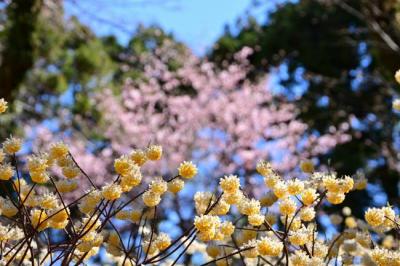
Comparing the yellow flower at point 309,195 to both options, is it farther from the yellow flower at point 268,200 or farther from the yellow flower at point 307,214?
the yellow flower at point 268,200

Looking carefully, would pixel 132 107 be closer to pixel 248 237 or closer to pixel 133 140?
pixel 133 140

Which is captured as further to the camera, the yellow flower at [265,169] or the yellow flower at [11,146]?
the yellow flower at [265,169]

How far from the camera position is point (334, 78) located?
9.73 m

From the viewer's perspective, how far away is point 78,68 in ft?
30.3

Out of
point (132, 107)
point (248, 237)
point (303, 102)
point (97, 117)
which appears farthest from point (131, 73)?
point (248, 237)

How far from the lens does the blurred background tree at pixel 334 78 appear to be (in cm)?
912

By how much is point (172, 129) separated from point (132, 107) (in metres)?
0.96

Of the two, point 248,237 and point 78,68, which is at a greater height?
point 78,68

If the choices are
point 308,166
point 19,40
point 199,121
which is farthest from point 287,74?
point 308,166

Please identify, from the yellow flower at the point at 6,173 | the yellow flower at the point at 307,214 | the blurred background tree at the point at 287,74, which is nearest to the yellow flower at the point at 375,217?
the yellow flower at the point at 307,214

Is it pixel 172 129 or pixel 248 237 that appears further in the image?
pixel 172 129

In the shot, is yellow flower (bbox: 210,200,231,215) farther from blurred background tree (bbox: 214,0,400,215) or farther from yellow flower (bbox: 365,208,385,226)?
blurred background tree (bbox: 214,0,400,215)

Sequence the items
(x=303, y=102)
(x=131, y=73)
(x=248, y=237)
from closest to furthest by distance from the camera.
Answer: (x=248, y=237) < (x=303, y=102) < (x=131, y=73)

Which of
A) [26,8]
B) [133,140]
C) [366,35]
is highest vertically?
[366,35]
